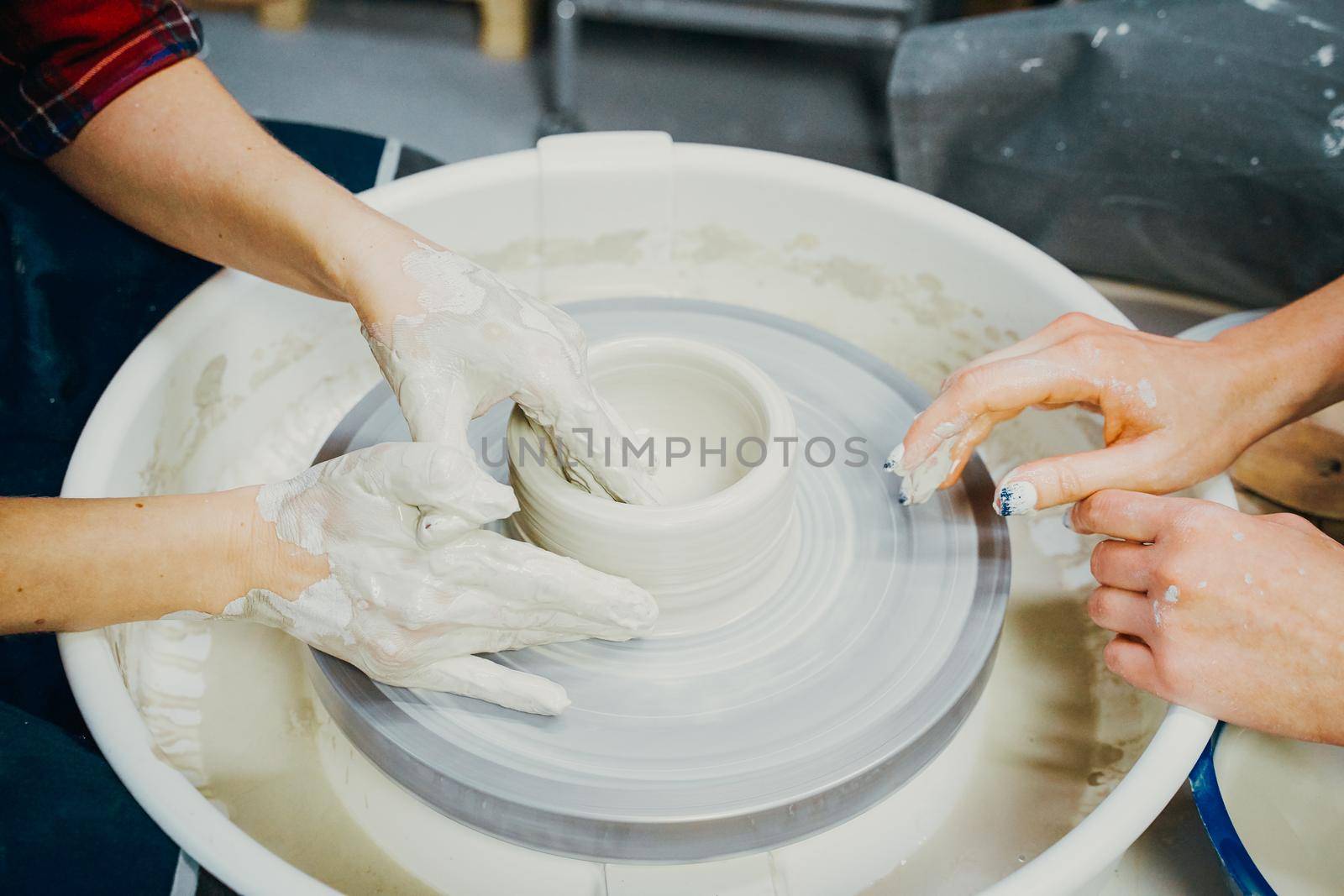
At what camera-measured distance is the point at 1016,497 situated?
3.57 ft

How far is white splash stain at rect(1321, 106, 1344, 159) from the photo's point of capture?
1751mm

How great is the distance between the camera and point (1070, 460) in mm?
1114

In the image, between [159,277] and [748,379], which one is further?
[159,277]

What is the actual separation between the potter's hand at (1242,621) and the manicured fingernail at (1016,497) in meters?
0.12

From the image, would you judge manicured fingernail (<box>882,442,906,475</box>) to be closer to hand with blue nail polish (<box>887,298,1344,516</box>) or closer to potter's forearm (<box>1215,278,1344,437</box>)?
hand with blue nail polish (<box>887,298,1344,516</box>)

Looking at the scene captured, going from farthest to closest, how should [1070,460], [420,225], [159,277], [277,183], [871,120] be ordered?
1. [871,120]
2. [420,225]
3. [159,277]
4. [277,183]
5. [1070,460]

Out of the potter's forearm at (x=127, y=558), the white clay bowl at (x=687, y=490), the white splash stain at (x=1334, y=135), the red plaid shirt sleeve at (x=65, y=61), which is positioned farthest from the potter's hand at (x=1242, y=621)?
the red plaid shirt sleeve at (x=65, y=61)

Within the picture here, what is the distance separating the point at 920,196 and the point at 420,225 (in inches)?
30.1

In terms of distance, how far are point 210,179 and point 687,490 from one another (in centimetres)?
72

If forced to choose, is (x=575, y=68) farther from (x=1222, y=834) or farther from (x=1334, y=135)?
(x=1222, y=834)

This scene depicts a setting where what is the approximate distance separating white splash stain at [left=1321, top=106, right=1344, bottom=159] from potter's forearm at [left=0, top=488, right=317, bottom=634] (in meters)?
1.81

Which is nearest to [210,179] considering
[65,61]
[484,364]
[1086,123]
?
[65,61]

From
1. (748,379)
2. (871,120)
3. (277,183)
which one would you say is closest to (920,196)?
(748,379)

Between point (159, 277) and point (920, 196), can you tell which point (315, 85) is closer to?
point (159, 277)
